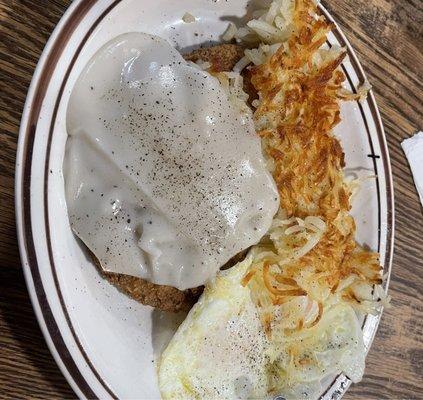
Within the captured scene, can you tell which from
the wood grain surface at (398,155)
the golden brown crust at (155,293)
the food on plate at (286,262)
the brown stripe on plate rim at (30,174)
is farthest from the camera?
the wood grain surface at (398,155)

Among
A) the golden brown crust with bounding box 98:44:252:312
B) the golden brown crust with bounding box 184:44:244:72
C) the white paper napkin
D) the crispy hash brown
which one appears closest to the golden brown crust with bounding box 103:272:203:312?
the golden brown crust with bounding box 98:44:252:312

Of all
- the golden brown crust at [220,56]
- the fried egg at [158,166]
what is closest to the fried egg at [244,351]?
the fried egg at [158,166]

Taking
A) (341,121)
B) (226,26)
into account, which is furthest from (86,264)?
(341,121)

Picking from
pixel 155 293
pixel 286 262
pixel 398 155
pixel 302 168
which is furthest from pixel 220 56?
pixel 398 155

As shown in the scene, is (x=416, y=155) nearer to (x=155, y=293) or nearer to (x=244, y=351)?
(x=244, y=351)

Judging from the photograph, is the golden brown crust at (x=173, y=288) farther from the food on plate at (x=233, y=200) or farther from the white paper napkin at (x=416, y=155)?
the white paper napkin at (x=416, y=155)

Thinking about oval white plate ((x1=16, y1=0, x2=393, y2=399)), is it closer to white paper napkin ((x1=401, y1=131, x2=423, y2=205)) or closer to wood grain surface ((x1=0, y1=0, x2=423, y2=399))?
wood grain surface ((x1=0, y1=0, x2=423, y2=399))
